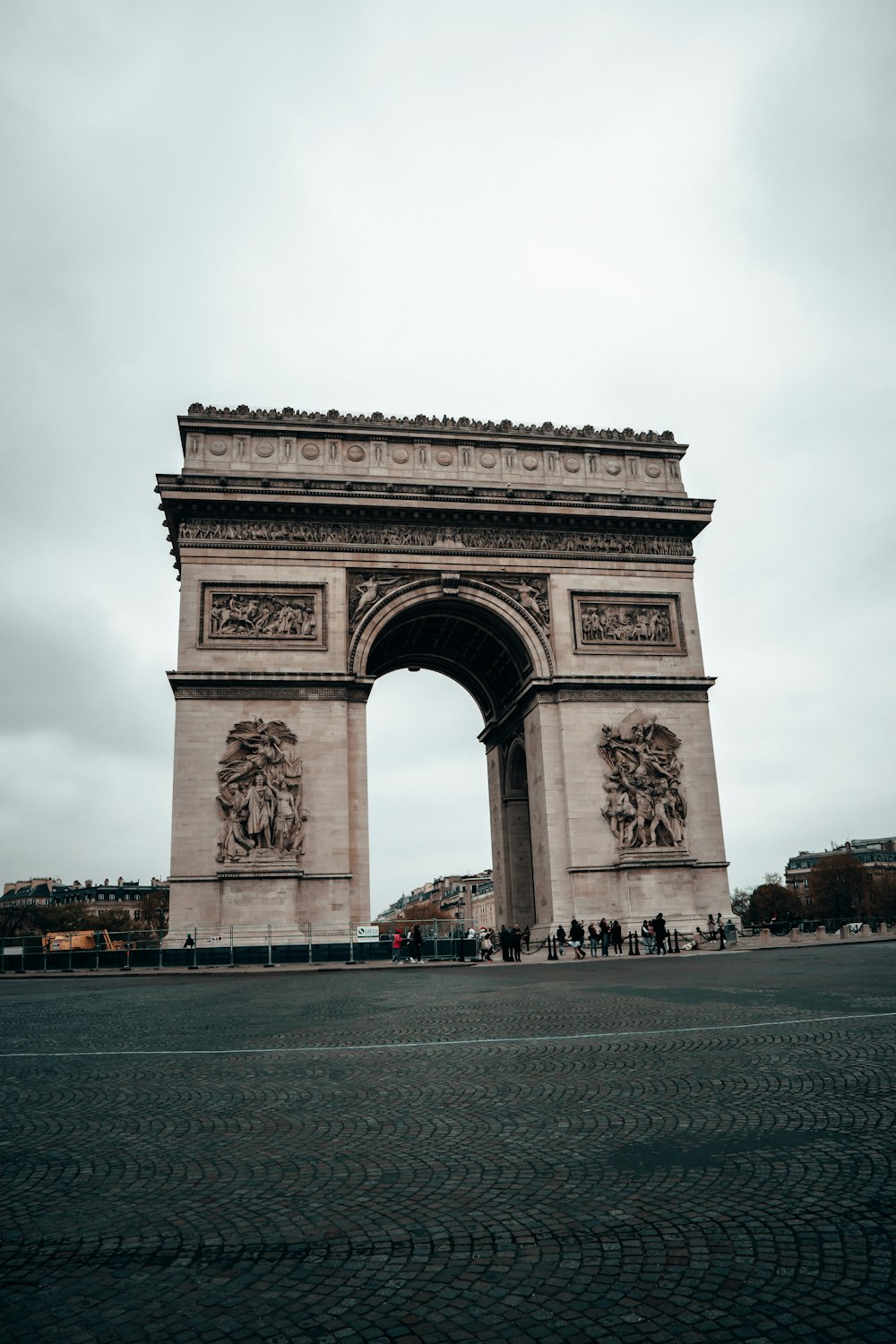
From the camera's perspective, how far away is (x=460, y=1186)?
3992mm

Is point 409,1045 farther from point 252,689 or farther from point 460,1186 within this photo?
point 252,689

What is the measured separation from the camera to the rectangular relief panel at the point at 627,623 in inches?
1193

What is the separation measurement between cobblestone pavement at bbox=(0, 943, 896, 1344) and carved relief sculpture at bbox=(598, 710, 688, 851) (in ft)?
65.2

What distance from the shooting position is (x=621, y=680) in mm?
29562

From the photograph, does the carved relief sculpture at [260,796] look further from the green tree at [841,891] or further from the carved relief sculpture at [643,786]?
the green tree at [841,891]

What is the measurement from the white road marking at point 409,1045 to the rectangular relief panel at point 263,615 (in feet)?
66.7

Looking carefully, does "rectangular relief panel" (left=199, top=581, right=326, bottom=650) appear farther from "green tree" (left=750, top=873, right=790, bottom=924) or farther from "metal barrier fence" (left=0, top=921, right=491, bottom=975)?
"green tree" (left=750, top=873, right=790, bottom=924)

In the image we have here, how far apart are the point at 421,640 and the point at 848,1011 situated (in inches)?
1037

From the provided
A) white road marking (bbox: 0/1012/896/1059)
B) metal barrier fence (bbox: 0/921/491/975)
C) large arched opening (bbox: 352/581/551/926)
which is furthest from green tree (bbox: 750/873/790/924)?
white road marking (bbox: 0/1012/896/1059)

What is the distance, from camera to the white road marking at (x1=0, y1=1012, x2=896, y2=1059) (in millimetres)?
7832

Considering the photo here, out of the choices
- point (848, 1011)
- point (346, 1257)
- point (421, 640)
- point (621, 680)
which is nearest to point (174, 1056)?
point (346, 1257)

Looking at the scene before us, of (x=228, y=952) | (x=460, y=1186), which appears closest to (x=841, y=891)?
(x=228, y=952)

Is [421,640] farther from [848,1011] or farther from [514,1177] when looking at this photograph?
[514,1177]

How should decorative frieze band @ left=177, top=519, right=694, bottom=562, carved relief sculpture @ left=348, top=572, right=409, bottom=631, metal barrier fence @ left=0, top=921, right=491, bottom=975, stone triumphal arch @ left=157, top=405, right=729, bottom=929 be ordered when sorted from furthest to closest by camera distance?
carved relief sculpture @ left=348, top=572, right=409, bottom=631, decorative frieze band @ left=177, top=519, right=694, bottom=562, stone triumphal arch @ left=157, top=405, right=729, bottom=929, metal barrier fence @ left=0, top=921, right=491, bottom=975
